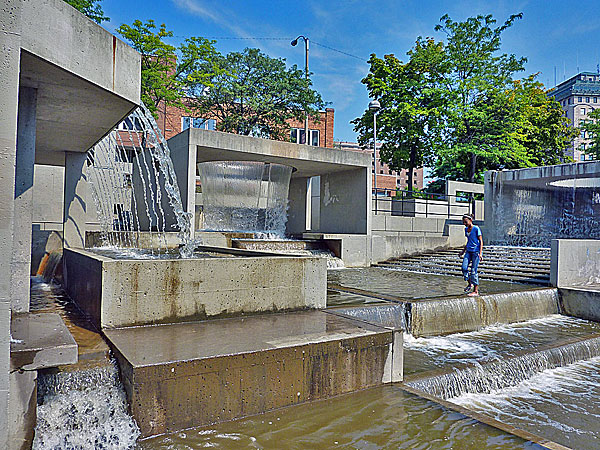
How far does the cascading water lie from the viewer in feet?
60.8

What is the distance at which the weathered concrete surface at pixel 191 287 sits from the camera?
18.4 feet

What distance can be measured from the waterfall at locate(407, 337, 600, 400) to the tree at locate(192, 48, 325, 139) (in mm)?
27099

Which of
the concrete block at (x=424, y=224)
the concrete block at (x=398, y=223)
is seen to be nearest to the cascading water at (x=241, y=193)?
the concrete block at (x=398, y=223)

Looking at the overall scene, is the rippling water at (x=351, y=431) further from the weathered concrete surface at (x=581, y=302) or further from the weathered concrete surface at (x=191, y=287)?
the weathered concrete surface at (x=581, y=302)

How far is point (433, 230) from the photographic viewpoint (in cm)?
2580

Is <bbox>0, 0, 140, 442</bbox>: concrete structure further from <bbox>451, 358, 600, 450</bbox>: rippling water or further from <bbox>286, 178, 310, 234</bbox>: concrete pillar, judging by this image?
<bbox>286, 178, 310, 234</bbox>: concrete pillar

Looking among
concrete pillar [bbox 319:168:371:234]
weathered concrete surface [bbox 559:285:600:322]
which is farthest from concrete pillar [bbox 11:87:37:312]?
concrete pillar [bbox 319:168:371:234]

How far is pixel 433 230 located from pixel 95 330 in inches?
886

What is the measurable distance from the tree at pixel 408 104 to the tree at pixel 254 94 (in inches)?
196

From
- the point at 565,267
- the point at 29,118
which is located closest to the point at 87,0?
the point at 29,118

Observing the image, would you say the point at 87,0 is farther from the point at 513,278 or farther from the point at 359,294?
the point at 513,278

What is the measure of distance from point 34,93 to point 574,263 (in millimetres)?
13535

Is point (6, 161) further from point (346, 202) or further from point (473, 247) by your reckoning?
point (346, 202)

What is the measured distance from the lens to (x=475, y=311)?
9844 mm
